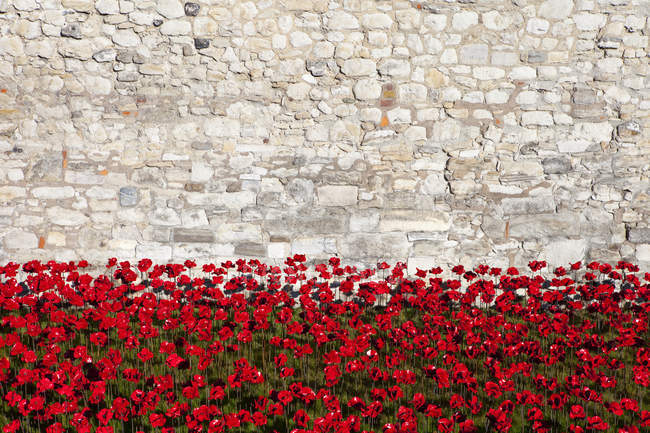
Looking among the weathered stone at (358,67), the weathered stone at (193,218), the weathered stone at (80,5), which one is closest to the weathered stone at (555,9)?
the weathered stone at (358,67)

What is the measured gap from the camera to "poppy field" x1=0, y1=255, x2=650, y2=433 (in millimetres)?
2771

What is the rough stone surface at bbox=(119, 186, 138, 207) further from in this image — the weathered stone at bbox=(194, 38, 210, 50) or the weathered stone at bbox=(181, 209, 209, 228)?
the weathered stone at bbox=(194, 38, 210, 50)

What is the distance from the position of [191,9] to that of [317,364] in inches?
134

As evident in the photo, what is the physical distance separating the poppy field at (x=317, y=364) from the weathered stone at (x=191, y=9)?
232 centimetres

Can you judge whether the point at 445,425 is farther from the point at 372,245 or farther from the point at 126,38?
the point at 126,38

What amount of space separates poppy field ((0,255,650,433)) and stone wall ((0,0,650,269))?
403 mm

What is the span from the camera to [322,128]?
16.9 feet

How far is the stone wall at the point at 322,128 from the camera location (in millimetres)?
5004

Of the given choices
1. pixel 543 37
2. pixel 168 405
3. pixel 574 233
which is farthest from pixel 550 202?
pixel 168 405

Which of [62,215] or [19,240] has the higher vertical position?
[62,215]

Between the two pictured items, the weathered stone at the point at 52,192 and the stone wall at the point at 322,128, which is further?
the weathered stone at the point at 52,192

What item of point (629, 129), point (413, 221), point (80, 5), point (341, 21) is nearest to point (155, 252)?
point (80, 5)

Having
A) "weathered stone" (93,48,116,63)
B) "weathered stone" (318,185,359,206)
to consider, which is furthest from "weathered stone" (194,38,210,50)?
"weathered stone" (318,185,359,206)

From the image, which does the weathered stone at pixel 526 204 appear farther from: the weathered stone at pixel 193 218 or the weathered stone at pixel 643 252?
the weathered stone at pixel 193 218
